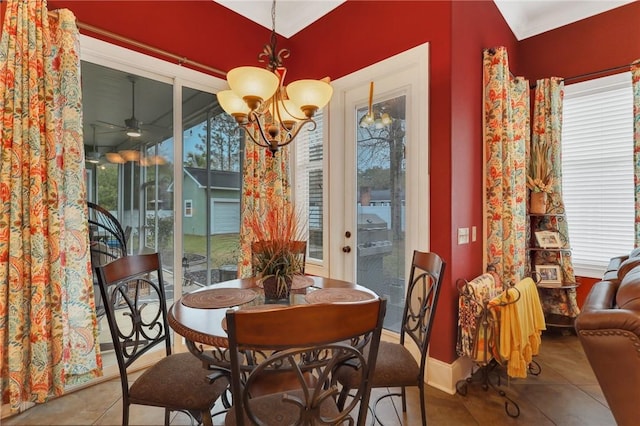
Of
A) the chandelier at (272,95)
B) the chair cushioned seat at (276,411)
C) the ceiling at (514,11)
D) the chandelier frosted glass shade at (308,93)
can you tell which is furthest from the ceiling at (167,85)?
the chair cushioned seat at (276,411)

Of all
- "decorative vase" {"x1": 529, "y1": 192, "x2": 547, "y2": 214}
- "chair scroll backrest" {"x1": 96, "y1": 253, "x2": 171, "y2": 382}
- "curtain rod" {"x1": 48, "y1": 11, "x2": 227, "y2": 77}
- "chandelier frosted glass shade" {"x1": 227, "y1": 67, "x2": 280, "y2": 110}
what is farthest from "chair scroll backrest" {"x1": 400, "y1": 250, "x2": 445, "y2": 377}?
"curtain rod" {"x1": 48, "y1": 11, "x2": 227, "y2": 77}

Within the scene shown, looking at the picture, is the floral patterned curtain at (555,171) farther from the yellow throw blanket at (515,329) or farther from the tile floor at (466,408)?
the yellow throw blanket at (515,329)

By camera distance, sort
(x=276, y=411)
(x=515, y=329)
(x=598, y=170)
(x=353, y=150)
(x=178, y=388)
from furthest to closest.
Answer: (x=598, y=170)
(x=353, y=150)
(x=515, y=329)
(x=178, y=388)
(x=276, y=411)

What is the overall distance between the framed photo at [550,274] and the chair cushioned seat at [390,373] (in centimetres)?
211

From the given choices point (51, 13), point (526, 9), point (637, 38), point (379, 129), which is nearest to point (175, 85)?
point (51, 13)

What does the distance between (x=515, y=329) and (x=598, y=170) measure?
2.06 meters

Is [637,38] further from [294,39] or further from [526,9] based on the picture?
[294,39]

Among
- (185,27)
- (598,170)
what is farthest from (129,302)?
(598,170)

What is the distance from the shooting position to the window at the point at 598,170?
2861mm

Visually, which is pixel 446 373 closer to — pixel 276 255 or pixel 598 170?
pixel 276 255

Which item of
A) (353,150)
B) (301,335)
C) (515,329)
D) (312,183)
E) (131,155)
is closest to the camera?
Answer: (301,335)

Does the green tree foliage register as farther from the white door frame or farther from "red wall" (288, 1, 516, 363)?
"red wall" (288, 1, 516, 363)

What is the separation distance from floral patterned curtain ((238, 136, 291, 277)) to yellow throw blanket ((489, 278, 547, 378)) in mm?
1908

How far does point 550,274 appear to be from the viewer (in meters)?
2.97
